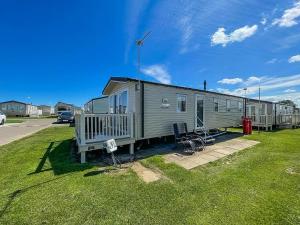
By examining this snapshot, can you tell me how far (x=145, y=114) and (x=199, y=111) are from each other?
14.6 feet

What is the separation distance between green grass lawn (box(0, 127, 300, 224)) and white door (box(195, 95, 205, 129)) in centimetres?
497

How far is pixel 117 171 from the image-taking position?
5.37m

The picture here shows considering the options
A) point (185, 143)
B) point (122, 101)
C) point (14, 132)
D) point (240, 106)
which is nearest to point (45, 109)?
point (14, 132)

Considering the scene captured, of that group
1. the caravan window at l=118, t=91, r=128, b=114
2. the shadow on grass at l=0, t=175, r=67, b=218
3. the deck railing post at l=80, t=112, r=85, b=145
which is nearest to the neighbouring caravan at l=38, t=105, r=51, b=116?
the caravan window at l=118, t=91, r=128, b=114

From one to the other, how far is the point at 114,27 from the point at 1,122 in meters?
20.5

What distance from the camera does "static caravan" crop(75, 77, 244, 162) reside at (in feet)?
22.1

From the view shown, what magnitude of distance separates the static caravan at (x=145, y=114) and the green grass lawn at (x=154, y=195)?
1556 mm

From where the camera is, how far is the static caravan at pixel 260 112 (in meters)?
16.5

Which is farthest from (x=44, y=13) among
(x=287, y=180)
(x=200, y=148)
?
(x=287, y=180)

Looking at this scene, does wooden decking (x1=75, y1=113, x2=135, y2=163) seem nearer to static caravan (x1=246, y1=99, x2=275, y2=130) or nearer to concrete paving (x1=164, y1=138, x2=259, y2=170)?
concrete paving (x1=164, y1=138, x2=259, y2=170)

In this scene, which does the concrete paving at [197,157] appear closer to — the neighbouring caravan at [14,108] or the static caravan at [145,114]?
the static caravan at [145,114]

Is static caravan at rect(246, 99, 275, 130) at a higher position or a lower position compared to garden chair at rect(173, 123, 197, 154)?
higher

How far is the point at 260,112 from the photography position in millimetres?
18828

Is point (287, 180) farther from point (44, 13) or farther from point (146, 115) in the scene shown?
point (44, 13)
